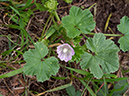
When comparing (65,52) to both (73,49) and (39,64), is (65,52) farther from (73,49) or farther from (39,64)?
(39,64)

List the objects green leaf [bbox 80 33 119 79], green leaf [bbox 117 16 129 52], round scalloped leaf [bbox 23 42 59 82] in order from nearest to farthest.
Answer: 1. round scalloped leaf [bbox 23 42 59 82]
2. green leaf [bbox 80 33 119 79]
3. green leaf [bbox 117 16 129 52]

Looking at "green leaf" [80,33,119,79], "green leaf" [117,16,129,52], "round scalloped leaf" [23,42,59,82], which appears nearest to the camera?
"round scalloped leaf" [23,42,59,82]

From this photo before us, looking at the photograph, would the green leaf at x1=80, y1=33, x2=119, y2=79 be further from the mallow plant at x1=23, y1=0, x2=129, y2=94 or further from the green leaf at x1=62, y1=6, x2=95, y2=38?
the green leaf at x1=62, y1=6, x2=95, y2=38

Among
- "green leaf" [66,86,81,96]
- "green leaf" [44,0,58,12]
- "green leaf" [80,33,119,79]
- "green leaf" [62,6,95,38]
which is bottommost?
"green leaf" [66,86,81,96]

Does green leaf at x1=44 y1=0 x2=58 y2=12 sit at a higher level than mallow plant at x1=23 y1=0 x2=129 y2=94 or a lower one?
higher

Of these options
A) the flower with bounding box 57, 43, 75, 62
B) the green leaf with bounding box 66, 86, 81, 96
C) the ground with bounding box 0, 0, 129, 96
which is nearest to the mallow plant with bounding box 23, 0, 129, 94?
the flower with bounding box 57, 43, 75, 62

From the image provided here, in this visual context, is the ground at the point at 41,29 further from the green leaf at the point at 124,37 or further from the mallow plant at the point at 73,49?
the green leaf at the point at 124,37
